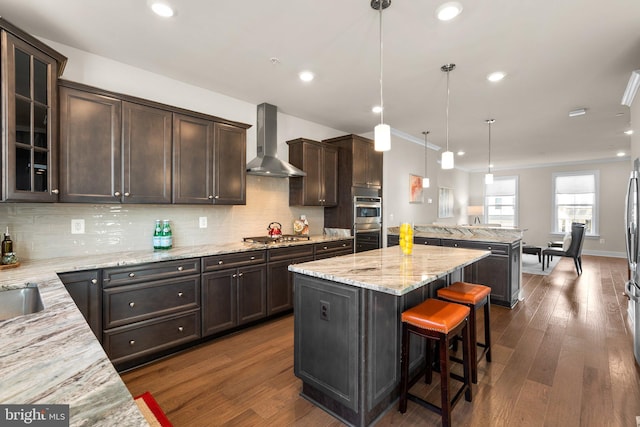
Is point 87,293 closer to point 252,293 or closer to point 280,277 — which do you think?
point 252,293

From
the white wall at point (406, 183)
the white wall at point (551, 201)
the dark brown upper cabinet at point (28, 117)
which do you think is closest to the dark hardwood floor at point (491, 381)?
the dark brown upper cabinet at point (28, 117)

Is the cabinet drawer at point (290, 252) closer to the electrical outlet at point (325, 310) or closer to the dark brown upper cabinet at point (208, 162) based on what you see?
the dark brown upper cabinet at point (208, 162)

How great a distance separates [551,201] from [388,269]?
31.0ft

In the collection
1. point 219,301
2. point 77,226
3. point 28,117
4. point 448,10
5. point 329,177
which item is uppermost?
point 448,10

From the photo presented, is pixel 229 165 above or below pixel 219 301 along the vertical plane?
above

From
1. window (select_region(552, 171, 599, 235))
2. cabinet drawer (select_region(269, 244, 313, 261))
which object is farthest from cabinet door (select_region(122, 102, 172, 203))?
window (select_region(552, 171, 599, 235))

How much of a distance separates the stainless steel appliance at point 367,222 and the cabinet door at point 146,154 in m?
2.62

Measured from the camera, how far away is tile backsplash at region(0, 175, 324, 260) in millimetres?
2430

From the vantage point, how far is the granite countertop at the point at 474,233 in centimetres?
401

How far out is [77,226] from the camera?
265 centimetres

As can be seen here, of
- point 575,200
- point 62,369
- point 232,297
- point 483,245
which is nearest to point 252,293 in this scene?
point 232,297

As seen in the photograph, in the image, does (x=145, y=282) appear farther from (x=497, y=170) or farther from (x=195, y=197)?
(x=497, y=170)

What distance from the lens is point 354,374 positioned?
5.83ft

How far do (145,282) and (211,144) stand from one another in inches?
59.3
